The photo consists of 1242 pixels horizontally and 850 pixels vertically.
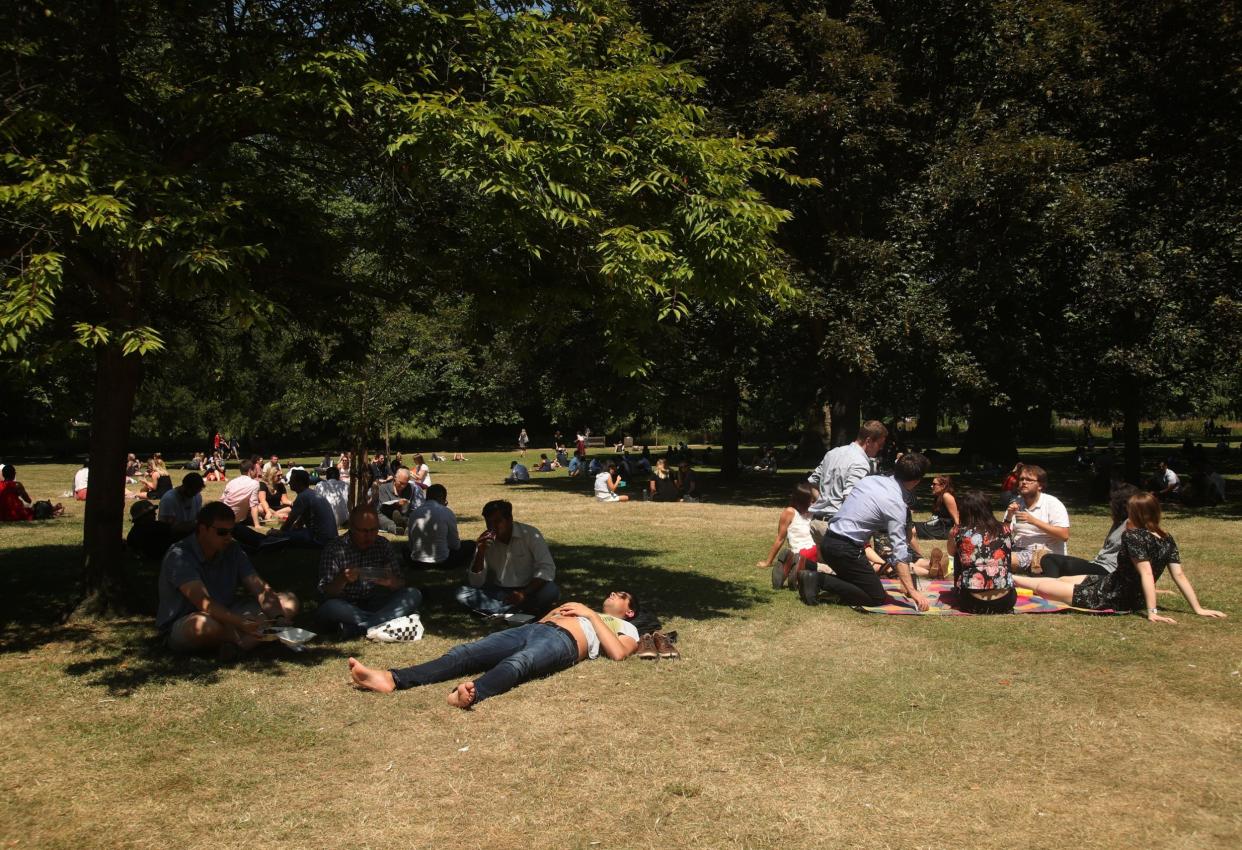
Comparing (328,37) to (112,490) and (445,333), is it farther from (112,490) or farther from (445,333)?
(445,333)

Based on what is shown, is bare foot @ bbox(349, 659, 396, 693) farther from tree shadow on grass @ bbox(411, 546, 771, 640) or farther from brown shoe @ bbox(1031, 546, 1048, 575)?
brown shoe @ bbox(1031, 546, 1048, 575)

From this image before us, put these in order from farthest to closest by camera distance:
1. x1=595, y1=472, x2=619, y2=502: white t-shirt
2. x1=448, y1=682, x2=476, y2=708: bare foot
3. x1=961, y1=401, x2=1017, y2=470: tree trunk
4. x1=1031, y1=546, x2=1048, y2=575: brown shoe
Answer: x1=961, y1=401, x2=1017, y2=470: tree trunk < x1=595, y1=472, x2=619, y2=502: white t-shirt < x1=1031, y1=546, x2=1048, y2=575: brown shoe < x1=448, y1=682, x2=476, y2=708: bare foot

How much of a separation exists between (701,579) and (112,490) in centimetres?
625

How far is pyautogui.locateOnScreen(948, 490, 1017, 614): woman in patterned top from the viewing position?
9016 millimetres

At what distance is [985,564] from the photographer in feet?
29.6

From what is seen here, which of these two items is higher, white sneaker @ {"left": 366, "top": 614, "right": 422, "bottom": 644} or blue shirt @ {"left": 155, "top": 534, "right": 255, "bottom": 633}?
blue shirt @ {"left": 155, "top": 534, "right": 255, "bottom": 633}

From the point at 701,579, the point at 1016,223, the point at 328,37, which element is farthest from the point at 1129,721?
the point at 1016,223

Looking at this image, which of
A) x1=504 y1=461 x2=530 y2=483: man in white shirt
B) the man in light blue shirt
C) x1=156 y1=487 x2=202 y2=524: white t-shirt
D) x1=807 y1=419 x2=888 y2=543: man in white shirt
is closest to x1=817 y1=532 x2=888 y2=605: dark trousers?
the man in light blue shirt

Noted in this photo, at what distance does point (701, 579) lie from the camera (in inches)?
447

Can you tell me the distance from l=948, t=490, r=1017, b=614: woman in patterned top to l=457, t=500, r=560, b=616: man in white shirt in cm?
386

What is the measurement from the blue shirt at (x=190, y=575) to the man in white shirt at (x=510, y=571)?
7.08 ft

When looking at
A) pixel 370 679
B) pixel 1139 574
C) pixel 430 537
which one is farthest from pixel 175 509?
pixel 1139 574

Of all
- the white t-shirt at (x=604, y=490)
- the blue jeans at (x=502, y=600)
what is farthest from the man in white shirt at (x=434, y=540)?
the white t-shirt at (x=604, y=490)

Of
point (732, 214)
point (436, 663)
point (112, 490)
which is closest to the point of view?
point (436, 663)
